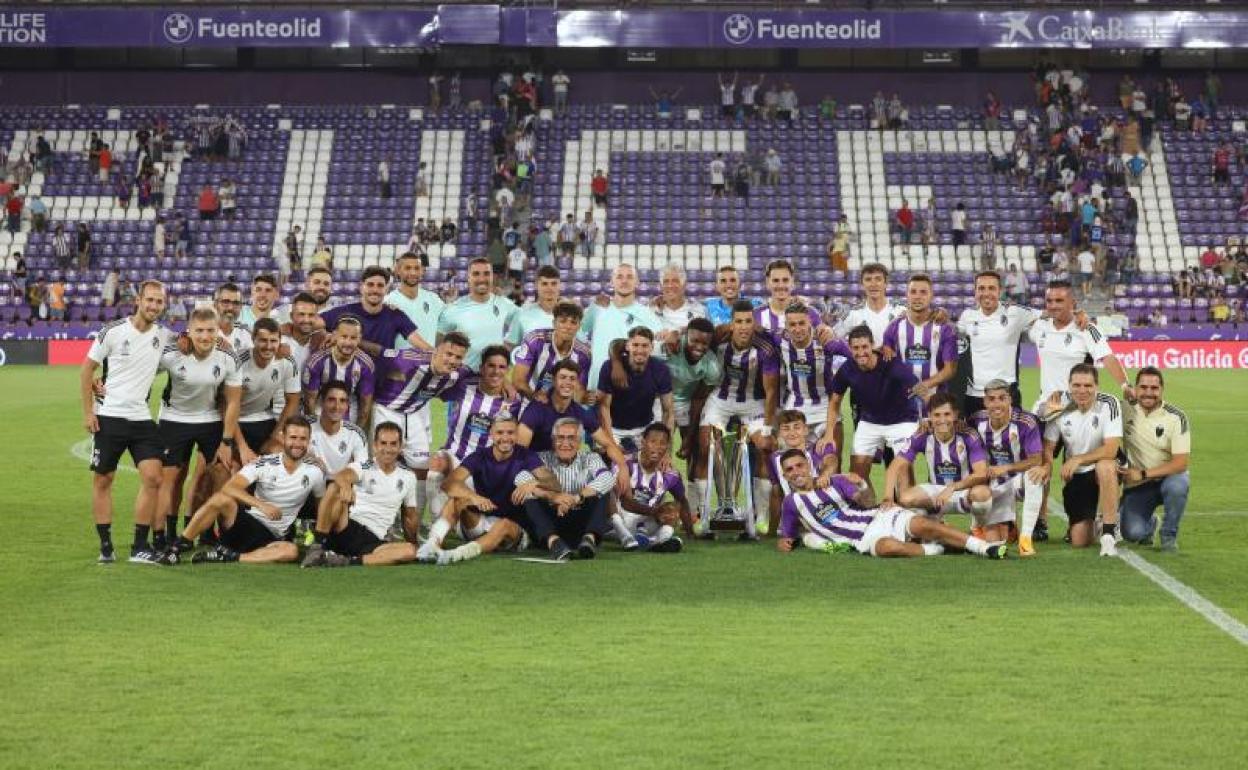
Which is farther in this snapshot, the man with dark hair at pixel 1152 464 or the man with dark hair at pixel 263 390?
the man with dark hair at pixel 1152 464

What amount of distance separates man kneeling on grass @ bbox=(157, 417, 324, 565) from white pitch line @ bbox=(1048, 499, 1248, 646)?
5310mm

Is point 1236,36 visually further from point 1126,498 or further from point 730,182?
point 1126,498

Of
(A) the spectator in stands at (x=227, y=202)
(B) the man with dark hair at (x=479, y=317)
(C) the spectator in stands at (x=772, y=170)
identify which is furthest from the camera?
(C) the spectator in stands at (x=772, y=170)

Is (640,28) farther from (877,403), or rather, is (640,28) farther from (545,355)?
(877,403)

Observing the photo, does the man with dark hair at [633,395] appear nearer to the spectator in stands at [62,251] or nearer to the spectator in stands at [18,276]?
the spectator in stands at [18,276]

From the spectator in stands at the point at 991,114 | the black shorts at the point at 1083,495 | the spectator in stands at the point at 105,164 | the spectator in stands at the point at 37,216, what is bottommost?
the black shorts at the point at 1083,495

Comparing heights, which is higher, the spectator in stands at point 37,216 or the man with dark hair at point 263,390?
the spectator in stands at point 37,216

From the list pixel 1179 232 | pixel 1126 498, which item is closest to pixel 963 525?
pixel 1126 498

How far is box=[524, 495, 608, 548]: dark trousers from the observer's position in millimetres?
11211

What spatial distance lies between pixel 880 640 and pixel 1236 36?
3892 cm

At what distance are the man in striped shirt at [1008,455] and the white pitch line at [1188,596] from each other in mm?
686

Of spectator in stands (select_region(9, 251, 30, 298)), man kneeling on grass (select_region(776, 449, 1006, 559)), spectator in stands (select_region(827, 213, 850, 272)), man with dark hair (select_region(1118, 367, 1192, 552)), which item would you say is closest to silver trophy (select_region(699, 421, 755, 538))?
man kneeling on grass (select_region(776, 449, 1006, 559))

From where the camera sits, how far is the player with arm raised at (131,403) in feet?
35.0

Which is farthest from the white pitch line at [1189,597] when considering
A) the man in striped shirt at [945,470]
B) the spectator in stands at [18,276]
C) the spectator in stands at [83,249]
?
the spectator in stands at [83,249]
